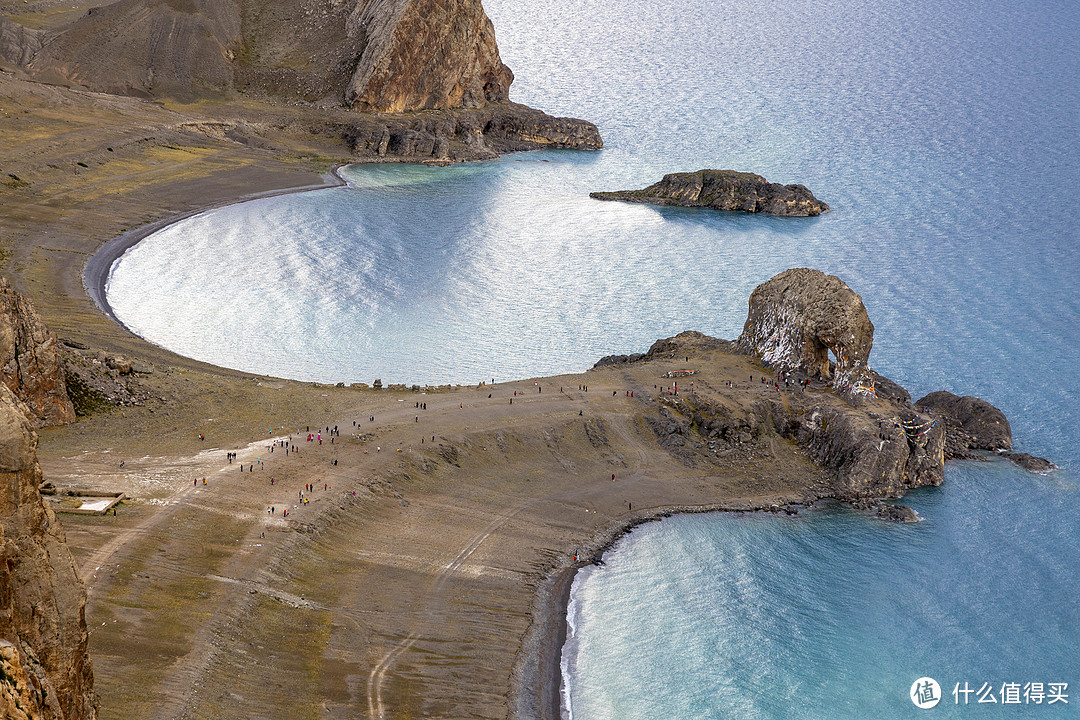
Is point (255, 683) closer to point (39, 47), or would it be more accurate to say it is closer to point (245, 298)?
point (245, 298)

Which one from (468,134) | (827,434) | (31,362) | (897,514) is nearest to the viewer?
(31,362)

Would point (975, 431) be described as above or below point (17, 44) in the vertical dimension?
below

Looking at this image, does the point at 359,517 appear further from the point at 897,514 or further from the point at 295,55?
the point at 295,55

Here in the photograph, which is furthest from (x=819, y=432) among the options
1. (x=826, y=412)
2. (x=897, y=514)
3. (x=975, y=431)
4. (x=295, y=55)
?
(x=295, y=55)

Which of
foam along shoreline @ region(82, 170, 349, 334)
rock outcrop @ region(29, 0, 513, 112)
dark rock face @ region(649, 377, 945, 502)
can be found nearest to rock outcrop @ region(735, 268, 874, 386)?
dark rock face @ region(649, 377, 945, 502)

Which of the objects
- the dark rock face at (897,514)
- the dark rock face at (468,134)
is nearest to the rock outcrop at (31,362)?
the dark rock face at (897,514)

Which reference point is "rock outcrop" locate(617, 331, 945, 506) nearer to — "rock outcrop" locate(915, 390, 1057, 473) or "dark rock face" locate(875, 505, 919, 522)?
"dark rock face" locate(875, 505, 919, 522)
